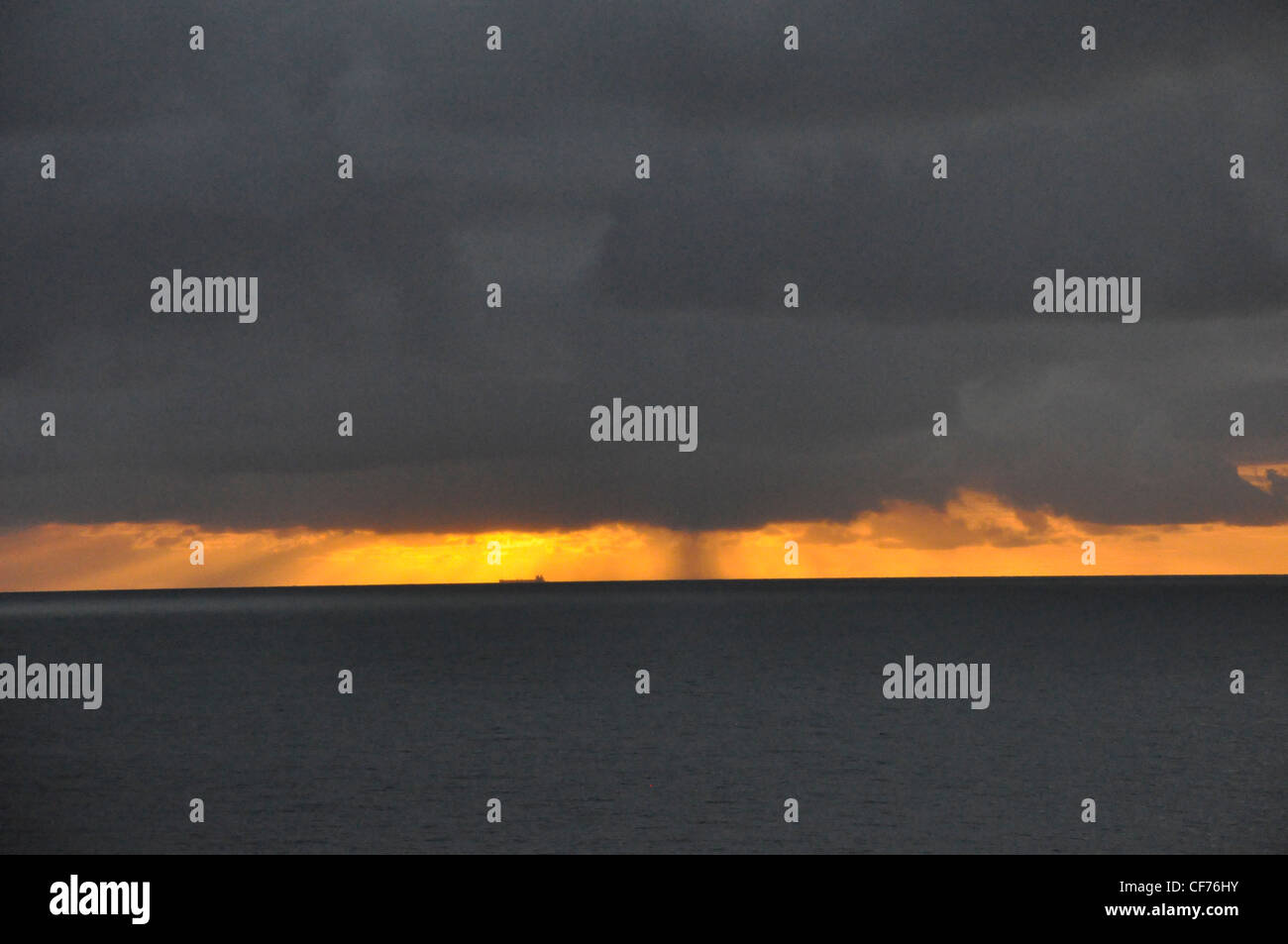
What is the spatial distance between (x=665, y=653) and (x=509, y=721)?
9072cm

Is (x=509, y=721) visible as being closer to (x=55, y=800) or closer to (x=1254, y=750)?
(x=55, y=800)

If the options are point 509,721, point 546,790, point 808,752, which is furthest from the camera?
point 509,721

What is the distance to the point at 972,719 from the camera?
9812 centimetres
